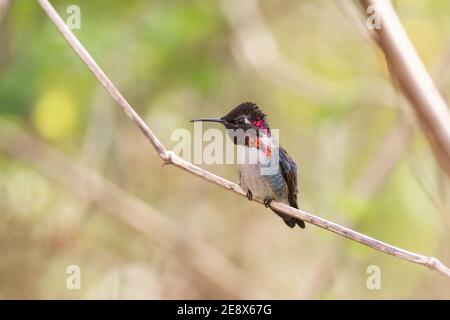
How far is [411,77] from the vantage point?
3.54 feet

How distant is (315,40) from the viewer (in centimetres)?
691

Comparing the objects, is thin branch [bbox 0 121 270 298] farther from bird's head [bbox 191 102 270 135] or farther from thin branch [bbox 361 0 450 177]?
thin branch [bbox 361 0 450 177]

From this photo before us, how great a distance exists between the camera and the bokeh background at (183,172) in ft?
16.6

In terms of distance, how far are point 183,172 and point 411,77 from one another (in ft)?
15.9

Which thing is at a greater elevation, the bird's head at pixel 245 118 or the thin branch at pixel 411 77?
the bird's head at pixel 245 118

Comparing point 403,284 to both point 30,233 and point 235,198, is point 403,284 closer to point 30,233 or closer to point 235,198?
point 235,198

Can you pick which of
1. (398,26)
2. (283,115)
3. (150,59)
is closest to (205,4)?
(150,59)

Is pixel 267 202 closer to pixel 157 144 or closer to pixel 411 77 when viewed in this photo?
pixel 157 144

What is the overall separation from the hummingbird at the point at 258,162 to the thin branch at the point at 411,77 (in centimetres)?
214

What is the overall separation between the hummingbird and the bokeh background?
991 millimetres

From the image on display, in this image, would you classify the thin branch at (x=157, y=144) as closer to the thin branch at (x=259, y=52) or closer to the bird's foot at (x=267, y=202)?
the bird's foot at (x=267, y=202)

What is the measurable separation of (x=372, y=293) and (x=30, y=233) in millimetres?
3121

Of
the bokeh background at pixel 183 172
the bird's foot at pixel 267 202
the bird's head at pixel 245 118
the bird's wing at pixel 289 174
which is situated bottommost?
the bird's foot at pixel 267 202

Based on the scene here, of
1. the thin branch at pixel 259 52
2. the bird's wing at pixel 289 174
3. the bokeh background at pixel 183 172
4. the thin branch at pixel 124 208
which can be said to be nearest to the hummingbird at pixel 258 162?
the bird's wing at pixel 289 174
